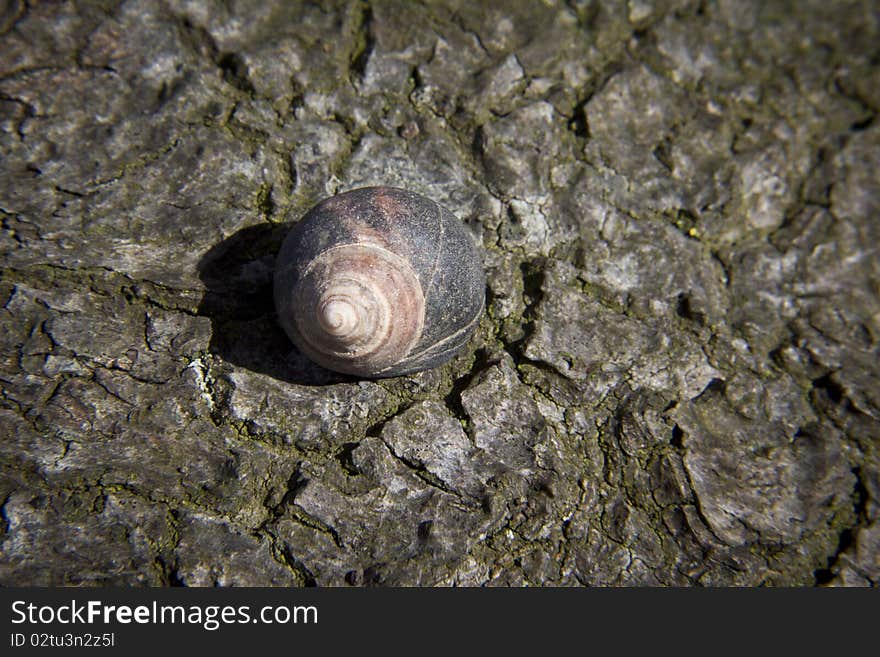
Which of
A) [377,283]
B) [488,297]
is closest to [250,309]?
[377,283]

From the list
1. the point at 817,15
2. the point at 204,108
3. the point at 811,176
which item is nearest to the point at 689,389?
the point at 811,176

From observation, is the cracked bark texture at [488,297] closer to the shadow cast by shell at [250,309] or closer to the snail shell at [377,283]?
the shadow cast by shell at [250,309]

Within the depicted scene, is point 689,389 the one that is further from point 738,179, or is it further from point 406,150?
point 406,150

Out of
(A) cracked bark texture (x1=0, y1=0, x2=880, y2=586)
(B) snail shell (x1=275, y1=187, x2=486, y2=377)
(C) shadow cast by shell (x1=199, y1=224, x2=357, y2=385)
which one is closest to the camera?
(B) snail shell (x1=275, y1=187, x2=486, y2=377)

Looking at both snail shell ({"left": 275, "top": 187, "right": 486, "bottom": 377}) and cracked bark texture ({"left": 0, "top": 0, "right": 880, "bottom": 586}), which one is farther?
cracked bark texture ({"left": 0, "top": 0, "right": 880, "bottom": 586})

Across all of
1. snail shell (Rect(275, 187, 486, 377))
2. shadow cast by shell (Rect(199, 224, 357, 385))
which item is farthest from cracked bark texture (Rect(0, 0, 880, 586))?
snail shell (Rect(275, 187, 486, 377))

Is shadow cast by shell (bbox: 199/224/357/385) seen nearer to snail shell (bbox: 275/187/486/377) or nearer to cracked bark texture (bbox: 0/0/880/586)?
cracked bark texture (bbox: 0/0/880/586)

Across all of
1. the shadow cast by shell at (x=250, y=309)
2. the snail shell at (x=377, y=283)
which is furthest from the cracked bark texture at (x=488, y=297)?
the snail shell at (x=377, y=283)
